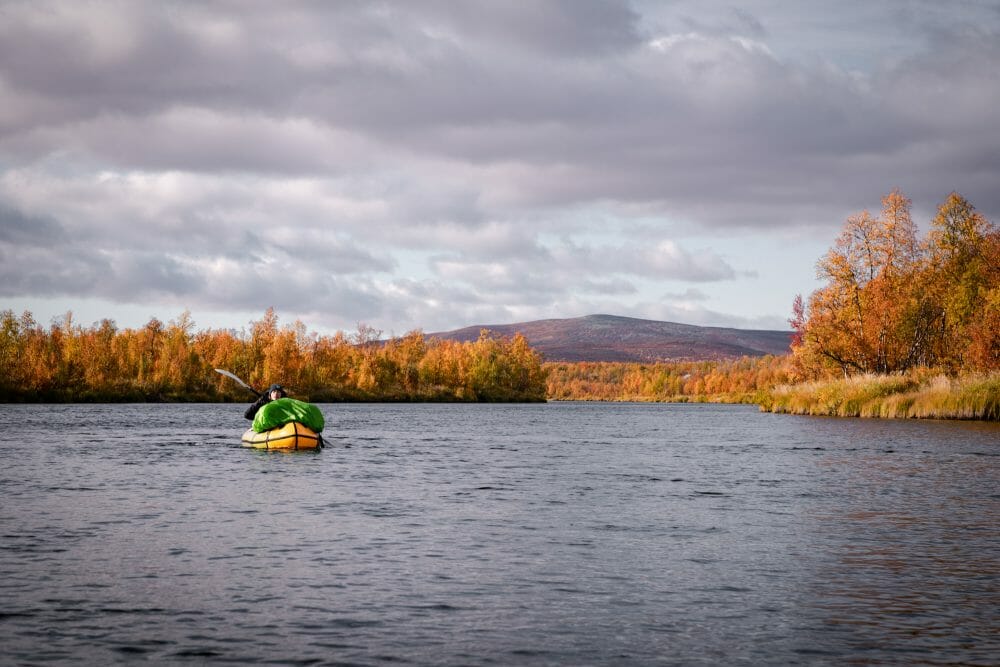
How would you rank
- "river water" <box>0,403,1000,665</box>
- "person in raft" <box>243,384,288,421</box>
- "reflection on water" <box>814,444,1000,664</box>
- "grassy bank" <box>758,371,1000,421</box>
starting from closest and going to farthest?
"river water" <box>0,403,1000,665</box> → "reflection on water" <box>814,444,1000,664</box> → "person in raft" <box>243,384,288,421</box> → "grassy bank" <box>758,371,1000,421</box>

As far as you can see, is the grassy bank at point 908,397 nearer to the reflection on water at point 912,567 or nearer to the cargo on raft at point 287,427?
the reflection on water at point 912,567

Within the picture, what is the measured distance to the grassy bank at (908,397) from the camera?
6631cm

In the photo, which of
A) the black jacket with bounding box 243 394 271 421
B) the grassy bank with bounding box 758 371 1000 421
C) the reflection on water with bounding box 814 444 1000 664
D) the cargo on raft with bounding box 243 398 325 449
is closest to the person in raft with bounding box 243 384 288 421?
the black jacket with bounding box 243 394 271 421

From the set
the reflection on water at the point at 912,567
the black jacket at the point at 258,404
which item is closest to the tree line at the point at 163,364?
the black jacket at the point at 258,404

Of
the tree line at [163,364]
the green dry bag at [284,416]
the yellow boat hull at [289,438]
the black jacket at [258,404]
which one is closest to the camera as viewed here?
the yellow boat hull at [289,438]

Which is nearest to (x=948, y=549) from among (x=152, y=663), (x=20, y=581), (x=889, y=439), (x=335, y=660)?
(x=335, y=660)

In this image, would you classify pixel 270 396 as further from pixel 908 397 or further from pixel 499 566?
pixel 908 397

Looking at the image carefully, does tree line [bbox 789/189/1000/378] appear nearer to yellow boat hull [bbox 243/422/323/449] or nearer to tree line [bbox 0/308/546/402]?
yellow boat hull [bbox 243/422/323/449]

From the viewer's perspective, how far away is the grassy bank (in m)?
66.3

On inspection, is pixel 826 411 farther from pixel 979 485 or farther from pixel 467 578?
pixel 467 578

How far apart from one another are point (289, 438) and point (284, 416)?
4.41 ft

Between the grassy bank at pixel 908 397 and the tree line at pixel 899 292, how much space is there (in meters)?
5.14

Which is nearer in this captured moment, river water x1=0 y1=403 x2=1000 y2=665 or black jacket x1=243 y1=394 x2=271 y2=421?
river water x1=0 y1=403 x2=1000 y2=665

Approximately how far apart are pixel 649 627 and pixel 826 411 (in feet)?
243
